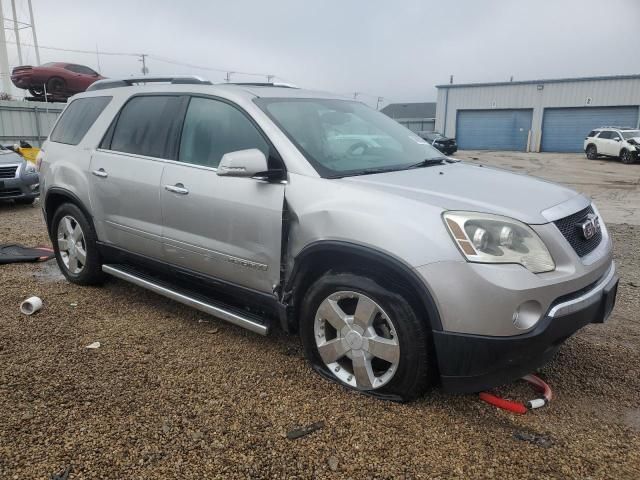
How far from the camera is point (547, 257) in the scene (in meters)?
2.59

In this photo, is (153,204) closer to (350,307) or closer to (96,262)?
(96,262)

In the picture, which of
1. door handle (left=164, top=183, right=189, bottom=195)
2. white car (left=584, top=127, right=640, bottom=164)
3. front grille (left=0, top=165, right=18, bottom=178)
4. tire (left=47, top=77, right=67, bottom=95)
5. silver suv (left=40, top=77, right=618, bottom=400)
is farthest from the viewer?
white car (left=584, top=127, right=640, bottom=164)

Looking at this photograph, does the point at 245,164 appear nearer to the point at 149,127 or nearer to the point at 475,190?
the point at 475,190

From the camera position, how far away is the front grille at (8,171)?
31.8 ft

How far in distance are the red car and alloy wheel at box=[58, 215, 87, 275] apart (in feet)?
56.5

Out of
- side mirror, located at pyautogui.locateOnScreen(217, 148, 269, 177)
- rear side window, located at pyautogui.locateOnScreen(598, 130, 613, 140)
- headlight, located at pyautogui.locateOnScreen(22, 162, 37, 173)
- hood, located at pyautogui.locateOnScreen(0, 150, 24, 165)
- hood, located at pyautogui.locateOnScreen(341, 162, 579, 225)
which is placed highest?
side mirror, located at pyautogui.locateOnScreen(217, 148, 269, 177)

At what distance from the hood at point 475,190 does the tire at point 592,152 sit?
92.3 feet

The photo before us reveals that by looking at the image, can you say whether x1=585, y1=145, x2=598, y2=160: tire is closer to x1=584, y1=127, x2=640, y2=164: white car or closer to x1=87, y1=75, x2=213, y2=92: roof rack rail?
x1=584, y1=127, x2=640, y2=164: white car

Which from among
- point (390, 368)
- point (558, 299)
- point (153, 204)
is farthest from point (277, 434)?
point (153, 204)

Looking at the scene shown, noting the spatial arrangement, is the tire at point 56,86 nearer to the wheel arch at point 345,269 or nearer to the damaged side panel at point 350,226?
the damaged side panel at point 350,226

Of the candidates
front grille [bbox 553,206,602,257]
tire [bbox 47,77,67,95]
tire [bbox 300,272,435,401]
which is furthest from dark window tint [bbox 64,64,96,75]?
front grille [bbox 553,206,602,257]

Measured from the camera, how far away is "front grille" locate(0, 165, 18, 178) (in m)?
9.70

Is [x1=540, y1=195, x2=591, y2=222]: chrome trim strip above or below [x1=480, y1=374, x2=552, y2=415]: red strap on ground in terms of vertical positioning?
above

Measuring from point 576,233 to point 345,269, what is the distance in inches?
49.6
